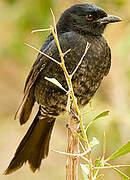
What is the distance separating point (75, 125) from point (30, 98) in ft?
3.05

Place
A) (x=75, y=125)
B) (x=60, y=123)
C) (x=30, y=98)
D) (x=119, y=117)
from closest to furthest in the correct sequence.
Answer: (x=75, y=125) → (x=30, y=98) → (x=119, y=117) → (x=60, y=123)

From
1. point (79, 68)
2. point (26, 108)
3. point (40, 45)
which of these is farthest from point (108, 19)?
point (40, 45)

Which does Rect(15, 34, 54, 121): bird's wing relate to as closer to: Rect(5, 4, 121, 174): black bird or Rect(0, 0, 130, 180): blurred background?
Rect(5, 4, 121, 174): black bird

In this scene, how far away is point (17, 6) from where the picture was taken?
4809 mm

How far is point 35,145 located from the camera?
4.17 m

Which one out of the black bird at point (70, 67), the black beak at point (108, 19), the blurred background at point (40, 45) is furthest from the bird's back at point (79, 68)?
the blurred background at point (40, 45)

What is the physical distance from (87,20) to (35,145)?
127 centimetres

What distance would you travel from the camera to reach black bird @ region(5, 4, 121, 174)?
12.0 feet

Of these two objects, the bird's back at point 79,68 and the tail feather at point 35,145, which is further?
the tail feather at point 35,145

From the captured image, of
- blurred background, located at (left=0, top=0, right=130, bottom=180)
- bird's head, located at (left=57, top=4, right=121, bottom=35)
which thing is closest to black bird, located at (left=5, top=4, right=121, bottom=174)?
bird's head, located at (left=57, top=4, right=121, bottom=35)

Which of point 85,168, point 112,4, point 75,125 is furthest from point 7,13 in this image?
point 85,168

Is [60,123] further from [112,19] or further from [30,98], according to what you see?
[112,19]

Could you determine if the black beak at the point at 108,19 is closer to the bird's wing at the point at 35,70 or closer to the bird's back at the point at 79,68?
the bird's back at the point at 79,68

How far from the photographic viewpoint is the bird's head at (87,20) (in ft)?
12.4
